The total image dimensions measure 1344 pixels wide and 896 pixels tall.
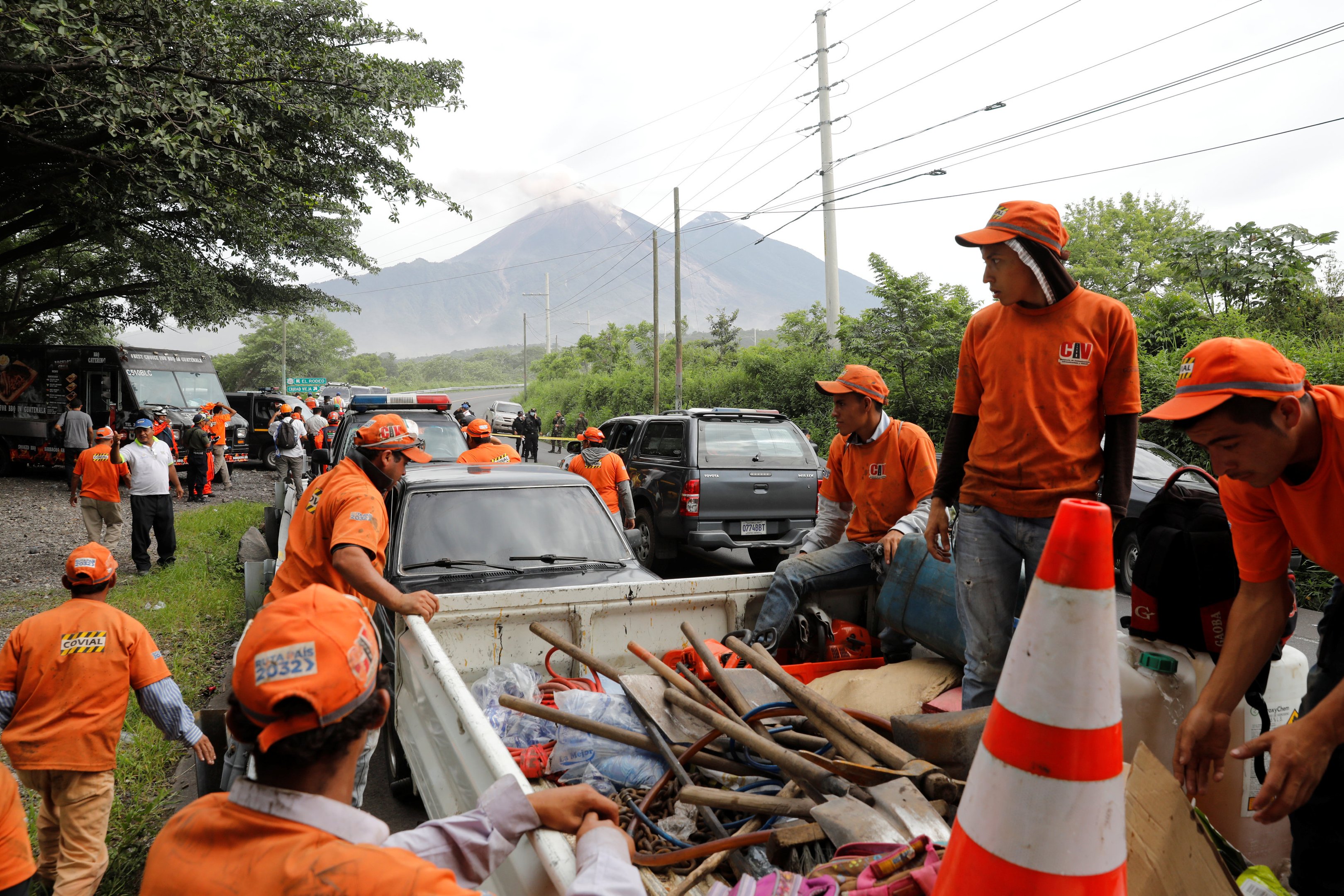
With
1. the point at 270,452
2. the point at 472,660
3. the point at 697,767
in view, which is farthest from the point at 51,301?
the point at 697,767

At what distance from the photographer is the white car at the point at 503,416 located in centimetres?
4216

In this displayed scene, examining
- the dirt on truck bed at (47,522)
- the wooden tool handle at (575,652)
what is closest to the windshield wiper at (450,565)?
the wooden tool handle at (575,652)

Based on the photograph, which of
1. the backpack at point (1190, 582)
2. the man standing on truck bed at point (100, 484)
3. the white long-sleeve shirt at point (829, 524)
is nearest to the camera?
the backpack at point (1190, 582)

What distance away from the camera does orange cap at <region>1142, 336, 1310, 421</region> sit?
1812mm

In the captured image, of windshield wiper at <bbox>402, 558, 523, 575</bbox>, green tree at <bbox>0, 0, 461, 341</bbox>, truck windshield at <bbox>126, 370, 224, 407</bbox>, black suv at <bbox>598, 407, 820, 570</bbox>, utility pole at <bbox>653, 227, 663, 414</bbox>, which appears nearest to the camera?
windshield wiper at <bbox>402, 558, 523, 575</bbox>

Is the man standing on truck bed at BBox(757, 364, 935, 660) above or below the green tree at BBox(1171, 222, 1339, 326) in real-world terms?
below

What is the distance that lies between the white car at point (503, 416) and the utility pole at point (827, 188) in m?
19.4

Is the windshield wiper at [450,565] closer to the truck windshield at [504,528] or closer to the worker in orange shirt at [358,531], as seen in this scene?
the truck windshield at [504,528]

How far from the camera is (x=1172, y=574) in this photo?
249 cm

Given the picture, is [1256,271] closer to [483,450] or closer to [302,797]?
[483,450]

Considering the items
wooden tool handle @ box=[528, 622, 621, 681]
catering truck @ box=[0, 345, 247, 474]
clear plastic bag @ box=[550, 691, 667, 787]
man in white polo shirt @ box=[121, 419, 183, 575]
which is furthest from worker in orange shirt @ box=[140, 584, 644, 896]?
catering truck @ box=[0, 345, 247, 474]

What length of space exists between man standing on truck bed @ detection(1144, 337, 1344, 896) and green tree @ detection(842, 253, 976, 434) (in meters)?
16.9

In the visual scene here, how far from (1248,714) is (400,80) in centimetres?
1337

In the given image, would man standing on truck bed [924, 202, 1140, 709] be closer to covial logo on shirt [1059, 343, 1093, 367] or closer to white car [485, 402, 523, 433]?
covial logo on shirt [1059, 343, 1093, 367]
